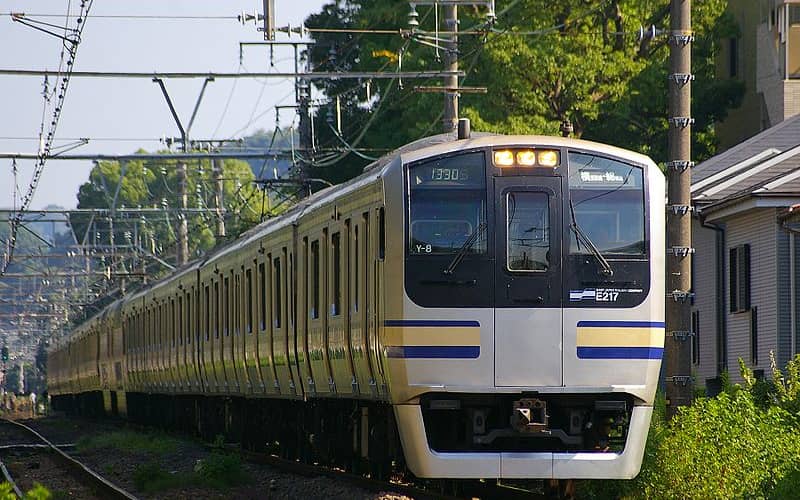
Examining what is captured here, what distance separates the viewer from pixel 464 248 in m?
12.3

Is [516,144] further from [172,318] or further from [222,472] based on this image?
[172,318]

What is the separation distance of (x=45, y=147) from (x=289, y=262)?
12.3 meters

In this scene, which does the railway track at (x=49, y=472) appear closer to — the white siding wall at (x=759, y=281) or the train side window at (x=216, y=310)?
the train side window at (x=216, y=310)

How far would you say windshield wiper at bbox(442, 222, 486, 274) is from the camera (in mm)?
12250

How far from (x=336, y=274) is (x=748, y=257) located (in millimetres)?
10365

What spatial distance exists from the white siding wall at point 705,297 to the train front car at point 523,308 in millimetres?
13154

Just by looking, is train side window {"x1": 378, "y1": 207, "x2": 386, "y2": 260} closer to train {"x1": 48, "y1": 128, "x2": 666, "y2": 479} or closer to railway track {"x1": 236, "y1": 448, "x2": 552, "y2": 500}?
train {"x1": 48, "y1": 128, "x2": 666, "y2": 479}

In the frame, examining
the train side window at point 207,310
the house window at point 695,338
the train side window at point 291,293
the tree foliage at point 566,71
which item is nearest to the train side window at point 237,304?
the train side window at point 207,310

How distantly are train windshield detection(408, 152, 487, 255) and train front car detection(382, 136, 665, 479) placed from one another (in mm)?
10

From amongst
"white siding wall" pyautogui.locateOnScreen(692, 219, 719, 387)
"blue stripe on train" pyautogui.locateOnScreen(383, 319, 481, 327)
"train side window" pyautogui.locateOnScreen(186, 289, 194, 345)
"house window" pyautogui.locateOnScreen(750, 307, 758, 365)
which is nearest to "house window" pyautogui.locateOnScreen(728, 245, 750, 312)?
"house window" pyautogui.locateOnScreen(750, 307, 758, 365)

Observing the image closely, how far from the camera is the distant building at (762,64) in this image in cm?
3169

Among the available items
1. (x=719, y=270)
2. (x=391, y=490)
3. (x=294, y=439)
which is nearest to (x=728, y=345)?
(x=719, y=270)

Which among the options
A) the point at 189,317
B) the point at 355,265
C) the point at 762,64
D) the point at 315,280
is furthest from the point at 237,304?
the point at 762,64

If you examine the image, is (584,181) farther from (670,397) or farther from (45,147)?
(45,147)
